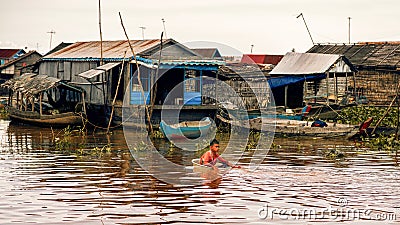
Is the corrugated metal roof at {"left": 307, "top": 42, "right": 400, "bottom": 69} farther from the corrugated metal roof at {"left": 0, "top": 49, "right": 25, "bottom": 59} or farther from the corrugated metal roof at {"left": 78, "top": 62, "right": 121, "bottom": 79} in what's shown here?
the corrugated metal roof at {"left": 0, "top": 49, "right": 25, "bottom": 59}

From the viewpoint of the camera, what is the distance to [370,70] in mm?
28766

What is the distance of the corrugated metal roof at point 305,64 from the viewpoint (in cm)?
2452

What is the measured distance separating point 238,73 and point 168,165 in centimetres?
1288

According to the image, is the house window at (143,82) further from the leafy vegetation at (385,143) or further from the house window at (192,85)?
the leafy vegetation at (385,143)

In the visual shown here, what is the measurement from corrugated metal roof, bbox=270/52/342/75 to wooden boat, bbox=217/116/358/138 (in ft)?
12.7

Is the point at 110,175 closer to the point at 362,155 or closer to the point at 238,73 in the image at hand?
the point at 362,155

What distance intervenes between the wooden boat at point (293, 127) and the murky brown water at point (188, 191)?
3.16 metres

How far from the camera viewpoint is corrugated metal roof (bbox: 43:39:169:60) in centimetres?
2332

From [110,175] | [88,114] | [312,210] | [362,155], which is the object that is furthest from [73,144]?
[312,210]

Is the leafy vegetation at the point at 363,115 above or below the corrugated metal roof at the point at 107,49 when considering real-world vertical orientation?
below

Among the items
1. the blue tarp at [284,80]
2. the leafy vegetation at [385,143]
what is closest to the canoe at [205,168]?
the leafy vegetation at [385,143]
